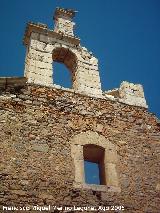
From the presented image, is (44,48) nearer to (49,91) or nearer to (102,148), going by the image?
(49,91)

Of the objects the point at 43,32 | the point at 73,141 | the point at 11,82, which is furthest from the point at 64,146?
the point at 43,32

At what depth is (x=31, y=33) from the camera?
27.8ft

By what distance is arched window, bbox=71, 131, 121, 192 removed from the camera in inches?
235

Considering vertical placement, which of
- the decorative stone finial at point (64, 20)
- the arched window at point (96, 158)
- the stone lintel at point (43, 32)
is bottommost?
the arched window at point (96, 158)

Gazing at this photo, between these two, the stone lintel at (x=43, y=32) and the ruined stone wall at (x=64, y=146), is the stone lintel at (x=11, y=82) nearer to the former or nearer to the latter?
the ruined stone wall at (x=64, y=146)

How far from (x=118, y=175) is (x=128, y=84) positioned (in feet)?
Answer: 9.62

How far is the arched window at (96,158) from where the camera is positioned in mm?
5969

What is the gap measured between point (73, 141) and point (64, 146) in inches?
9.7

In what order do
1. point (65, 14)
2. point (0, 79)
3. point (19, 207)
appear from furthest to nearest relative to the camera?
point (65, 14), point (0, 79), point (19, 207)

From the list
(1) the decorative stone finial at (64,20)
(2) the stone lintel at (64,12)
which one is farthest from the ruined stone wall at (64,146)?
(2) the stone lintel at (64,12)

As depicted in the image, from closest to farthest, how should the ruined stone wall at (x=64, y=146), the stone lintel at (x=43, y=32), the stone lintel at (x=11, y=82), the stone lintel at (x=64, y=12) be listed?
the ruined stone wall at (x=64, y=146) → the stone lintel at (x=11, y=82) → the stone lintel at (x=43, y=32) → the stone lintel at (x=64, y=12)

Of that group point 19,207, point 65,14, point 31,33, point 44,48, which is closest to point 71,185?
point 19,207

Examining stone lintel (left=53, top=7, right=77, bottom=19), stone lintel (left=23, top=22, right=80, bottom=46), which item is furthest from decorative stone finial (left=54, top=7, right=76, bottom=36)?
stone lintel (left=23, top=22, right=80, bottom=46)

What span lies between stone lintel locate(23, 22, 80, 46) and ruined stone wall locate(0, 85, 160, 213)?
2.22 metres
